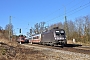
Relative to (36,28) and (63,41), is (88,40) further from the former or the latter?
(36,28)

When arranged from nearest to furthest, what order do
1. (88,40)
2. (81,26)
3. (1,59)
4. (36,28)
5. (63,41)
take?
(1,59) → (63,41) → (88,40) → (81,26) → (36,28)

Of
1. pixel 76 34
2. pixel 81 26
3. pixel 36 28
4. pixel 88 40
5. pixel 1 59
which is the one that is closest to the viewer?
pixel 1 59

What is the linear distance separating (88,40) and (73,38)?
8.78 metres

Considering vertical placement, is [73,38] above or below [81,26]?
below

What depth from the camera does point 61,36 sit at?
36.8 m

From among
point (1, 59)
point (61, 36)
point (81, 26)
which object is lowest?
point (1, 59)

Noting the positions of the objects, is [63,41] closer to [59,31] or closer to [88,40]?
[59,31]

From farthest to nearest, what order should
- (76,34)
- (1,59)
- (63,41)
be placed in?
1. (76,34)
2. (63,41)
3. (1,59)

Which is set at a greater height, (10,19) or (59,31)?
(10,19)

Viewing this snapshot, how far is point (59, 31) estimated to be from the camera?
122 ft


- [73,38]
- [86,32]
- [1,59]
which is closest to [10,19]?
[73,38]

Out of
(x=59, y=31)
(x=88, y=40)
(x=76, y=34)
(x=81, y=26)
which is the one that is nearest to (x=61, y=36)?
(x=59, y=31)

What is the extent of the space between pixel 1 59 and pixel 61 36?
25573 millimetres

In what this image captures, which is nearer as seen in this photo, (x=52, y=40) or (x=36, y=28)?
(x=52, y=40)
